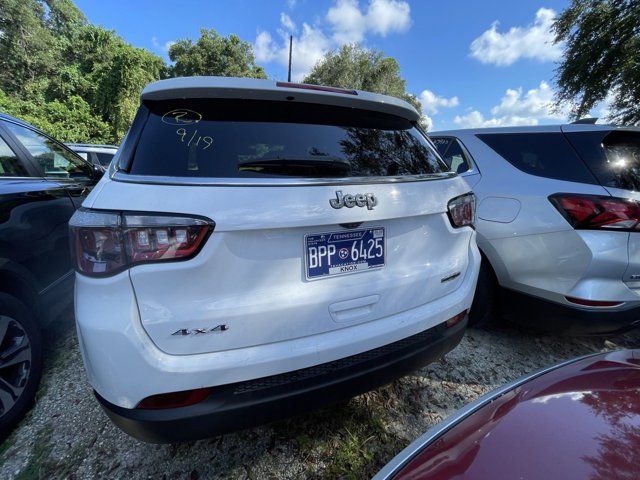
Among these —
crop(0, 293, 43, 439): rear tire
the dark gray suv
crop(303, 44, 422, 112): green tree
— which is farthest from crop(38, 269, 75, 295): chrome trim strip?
crop(303, 44, 422, 112): green tree

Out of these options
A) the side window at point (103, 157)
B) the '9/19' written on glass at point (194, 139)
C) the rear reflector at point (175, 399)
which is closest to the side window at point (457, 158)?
the '9/19' written on glass at point (194, 139)

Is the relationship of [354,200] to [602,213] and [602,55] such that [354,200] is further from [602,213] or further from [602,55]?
[602,55]

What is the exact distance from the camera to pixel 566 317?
2277mm

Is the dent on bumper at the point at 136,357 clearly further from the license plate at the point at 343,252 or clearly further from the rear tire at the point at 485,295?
the rear tire at the point at 485,295

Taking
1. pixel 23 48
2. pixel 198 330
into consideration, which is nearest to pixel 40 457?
pixel 198 330

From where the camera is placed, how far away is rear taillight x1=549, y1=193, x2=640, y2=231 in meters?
2.11

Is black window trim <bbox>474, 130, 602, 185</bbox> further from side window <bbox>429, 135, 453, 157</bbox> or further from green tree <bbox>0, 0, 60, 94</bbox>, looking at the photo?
green tree <bbox>0, 0, 60, 94</bbox>

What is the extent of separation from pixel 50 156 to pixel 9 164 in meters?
0.57

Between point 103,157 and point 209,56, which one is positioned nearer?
point 103,157

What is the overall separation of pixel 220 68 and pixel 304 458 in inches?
1438

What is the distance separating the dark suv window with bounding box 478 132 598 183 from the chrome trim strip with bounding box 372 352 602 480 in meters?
1.43

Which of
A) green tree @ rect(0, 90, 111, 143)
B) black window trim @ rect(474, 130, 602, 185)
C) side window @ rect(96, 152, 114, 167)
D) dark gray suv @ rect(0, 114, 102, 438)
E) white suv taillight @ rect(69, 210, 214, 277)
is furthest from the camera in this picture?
green tree @ rect(0, 90, 111, 143)

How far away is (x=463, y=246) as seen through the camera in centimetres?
185

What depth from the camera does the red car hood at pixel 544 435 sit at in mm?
822
